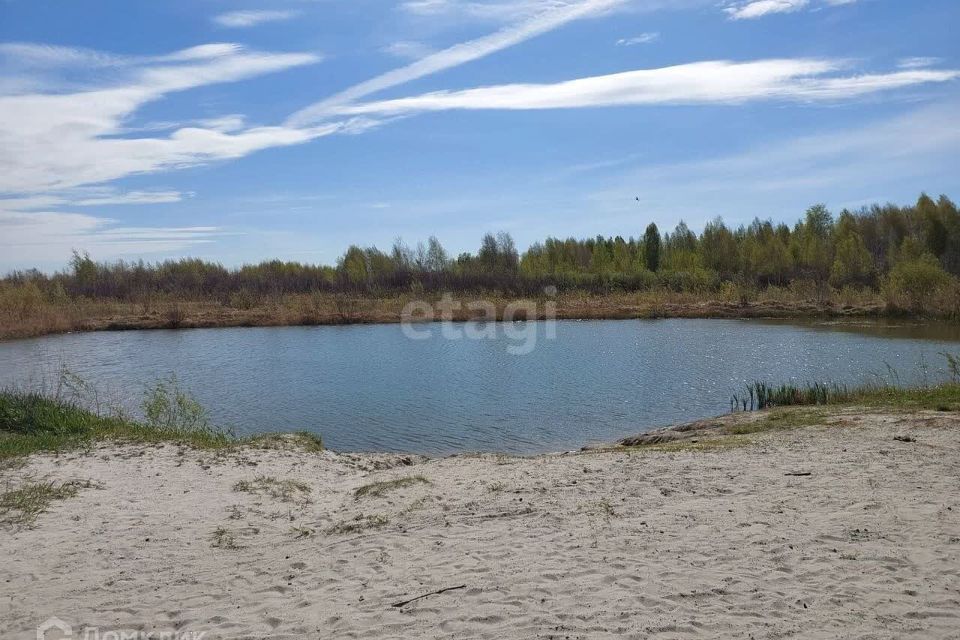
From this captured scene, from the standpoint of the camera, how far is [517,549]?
611 cm

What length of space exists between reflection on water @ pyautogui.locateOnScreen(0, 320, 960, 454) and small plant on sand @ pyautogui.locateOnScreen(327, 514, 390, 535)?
20.1 feet

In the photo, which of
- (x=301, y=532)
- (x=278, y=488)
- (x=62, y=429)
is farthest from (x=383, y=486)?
(x=62, y=429)

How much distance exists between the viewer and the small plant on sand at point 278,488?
8297 millimetres

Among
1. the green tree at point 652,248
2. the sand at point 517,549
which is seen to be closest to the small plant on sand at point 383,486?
the sand at point 517,549

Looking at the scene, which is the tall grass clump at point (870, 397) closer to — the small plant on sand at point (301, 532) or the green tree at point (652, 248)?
the small plant on sand at point (301, 532)

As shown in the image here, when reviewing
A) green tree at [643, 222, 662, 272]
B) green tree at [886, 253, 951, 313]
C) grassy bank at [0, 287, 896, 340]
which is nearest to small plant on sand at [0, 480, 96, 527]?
grassy bank at [0, 287, 896, 340]

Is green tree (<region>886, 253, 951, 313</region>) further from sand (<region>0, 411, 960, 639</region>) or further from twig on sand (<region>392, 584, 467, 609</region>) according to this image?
twig on sand (<region>392, 584, 467, 609</region>)

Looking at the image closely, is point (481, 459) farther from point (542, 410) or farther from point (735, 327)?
point (735, 327)

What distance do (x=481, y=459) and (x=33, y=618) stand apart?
21.5 feet

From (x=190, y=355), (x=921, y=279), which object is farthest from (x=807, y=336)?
(x=190, y=355)

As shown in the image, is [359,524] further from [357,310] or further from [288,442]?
[357,310]

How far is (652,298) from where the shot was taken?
5022cm

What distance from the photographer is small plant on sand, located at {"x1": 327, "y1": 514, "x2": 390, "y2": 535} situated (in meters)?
6.93

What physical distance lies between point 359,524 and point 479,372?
52.1ft
